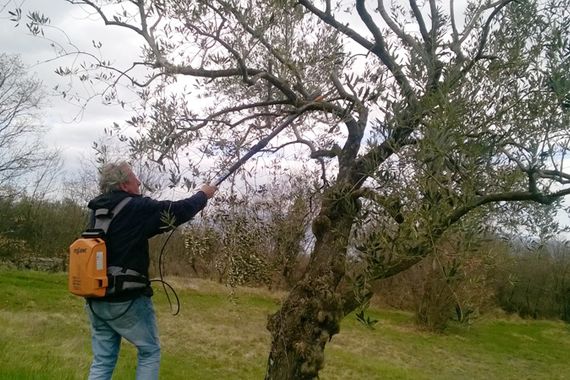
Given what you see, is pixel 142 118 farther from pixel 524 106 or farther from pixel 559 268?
pixel 559 268

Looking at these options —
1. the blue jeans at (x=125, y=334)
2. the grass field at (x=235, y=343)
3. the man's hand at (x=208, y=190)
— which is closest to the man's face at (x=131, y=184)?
the man's hand at (x=208, y=190)

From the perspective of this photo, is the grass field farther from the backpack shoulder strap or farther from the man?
the backpack shoulder strap

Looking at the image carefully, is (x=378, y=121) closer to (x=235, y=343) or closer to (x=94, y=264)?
(x=94, y=264)

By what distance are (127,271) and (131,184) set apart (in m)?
0.67

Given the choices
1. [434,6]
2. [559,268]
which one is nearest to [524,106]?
[434,6]

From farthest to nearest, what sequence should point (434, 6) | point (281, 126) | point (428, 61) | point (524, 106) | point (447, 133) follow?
point (434, 6), point (281, 126), point (524, 106), point (428, 61), point (447, 133)

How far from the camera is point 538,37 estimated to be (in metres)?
4.79

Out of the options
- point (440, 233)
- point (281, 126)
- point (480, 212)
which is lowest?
point (440, 233)

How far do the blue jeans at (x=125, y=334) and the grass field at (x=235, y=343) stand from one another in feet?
7.17

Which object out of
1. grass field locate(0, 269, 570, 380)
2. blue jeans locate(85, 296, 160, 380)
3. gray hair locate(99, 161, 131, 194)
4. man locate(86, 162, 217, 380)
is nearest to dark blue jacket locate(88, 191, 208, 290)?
man locate(86, 162, 217, 380)

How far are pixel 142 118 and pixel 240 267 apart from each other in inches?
55.6

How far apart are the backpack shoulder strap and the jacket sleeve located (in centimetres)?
17

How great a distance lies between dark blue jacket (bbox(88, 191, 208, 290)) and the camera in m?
4.35

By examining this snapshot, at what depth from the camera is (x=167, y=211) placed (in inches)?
160
